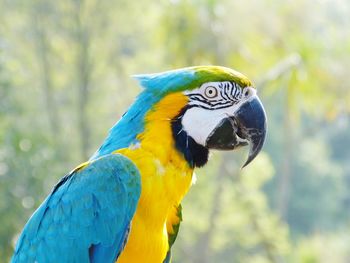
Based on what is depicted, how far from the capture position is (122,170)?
229cm

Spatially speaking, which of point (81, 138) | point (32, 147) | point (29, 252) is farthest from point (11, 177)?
point (81, 138)

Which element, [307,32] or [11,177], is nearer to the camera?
[11,177]

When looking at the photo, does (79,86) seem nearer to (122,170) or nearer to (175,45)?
(175,45)

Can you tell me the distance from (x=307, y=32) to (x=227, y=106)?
8013 mm

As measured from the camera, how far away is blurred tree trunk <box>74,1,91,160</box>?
11.0 metres

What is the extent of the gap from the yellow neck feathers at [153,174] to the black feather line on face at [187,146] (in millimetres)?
16

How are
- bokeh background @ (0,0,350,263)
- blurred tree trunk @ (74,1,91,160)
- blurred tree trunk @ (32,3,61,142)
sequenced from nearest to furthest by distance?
bokeh background @ (0,0,350,263) < blurred tree trunk @ (74,1,91,160) < blurred tree trunk @ (32,3,61,142)

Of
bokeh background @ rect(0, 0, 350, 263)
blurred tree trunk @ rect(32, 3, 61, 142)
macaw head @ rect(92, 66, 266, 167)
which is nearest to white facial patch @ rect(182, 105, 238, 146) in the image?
macaw head @ rect(92, 66, 266, 167)

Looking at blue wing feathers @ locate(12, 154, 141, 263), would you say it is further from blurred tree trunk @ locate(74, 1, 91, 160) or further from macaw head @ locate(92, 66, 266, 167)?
blurred tree trunk @ locate(74, 1, 91, 160)

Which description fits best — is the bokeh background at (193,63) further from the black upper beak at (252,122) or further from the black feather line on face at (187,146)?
the black upper beak at (252,122)

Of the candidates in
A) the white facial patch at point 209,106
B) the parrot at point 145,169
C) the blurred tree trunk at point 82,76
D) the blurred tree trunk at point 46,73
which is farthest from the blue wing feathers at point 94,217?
the blurred tree trunk at point 46,73

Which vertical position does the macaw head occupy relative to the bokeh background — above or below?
above

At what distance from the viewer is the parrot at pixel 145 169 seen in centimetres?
230

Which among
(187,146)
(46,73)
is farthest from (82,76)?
(187,146)
